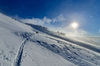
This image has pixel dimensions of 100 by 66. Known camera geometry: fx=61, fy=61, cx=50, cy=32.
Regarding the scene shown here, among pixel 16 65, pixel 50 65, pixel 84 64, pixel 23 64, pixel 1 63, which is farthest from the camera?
pixel 84 64

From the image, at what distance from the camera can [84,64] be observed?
20.7ft

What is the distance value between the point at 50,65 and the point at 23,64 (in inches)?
81.3

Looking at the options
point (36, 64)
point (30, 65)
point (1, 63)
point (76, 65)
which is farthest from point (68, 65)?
point (1, 63)

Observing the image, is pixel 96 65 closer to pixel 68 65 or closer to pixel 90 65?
pixel 90 65

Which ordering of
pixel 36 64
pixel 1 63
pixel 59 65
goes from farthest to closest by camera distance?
pixel 59 65 < pixel 36 64 < pixel 1 63

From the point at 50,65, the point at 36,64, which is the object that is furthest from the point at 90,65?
the point at 36,64

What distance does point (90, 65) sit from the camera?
638 cm

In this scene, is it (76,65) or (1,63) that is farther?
(76,65)

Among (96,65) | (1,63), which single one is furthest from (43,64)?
(96,65)

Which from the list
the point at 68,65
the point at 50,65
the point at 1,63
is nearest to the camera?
the point at 1,63

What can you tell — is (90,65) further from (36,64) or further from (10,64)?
(10,64)

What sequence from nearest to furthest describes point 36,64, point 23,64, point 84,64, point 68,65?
1. point 23,64
2. point 36,64
3. point 68,65
4. point 84,64

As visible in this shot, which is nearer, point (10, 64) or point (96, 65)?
point (10, 64)

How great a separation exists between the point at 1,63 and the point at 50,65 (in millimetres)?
3293
